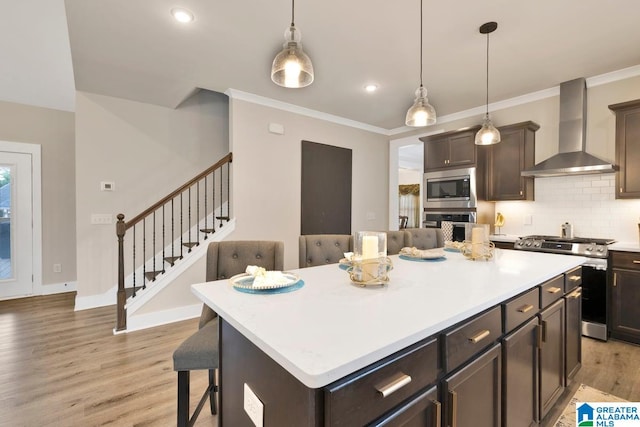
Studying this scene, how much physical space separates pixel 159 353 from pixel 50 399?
2.38 feet

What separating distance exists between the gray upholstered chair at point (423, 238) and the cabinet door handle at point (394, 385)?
195 cm

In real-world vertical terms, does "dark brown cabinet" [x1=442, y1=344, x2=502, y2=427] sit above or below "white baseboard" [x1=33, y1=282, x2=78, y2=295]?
above

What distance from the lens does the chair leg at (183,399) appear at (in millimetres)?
1328

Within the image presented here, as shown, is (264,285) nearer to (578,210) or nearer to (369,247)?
(369,247)

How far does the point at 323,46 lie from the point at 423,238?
78.8 inches

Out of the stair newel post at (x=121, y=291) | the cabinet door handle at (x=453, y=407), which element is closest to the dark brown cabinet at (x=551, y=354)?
the cabinet door handle at (x=453, y=407)

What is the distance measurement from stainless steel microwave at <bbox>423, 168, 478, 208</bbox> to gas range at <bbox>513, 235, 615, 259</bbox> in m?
0.76

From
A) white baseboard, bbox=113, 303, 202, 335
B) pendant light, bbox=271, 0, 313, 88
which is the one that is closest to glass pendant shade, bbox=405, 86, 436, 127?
pendant light, bbox=271, 0, 313, 88

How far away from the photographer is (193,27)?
7.68ft

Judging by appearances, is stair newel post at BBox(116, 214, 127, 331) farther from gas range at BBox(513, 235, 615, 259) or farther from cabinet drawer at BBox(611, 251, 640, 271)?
cabinet drawer at BBox(611, 251, 640, 271)

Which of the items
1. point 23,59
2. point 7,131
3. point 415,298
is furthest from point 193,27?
point 7,131

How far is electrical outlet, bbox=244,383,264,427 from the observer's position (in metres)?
0.83

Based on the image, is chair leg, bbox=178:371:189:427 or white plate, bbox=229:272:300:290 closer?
white plate, bbox=229:272:300:290

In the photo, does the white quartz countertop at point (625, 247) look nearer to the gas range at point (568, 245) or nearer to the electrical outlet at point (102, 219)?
the gas range at point (568, 245)
